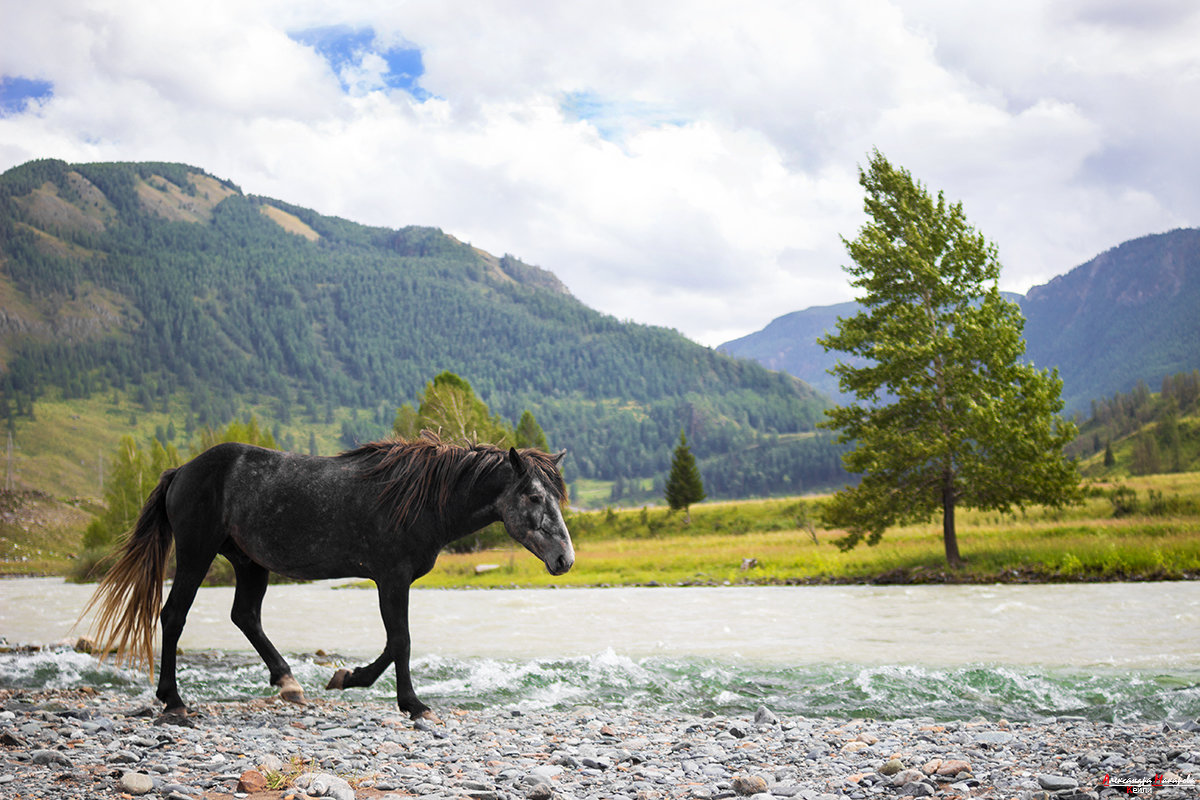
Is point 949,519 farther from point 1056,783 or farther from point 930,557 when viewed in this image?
point 1056,783

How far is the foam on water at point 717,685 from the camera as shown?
9.55 meters

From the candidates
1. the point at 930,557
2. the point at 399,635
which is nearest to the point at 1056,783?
the point at 399,635

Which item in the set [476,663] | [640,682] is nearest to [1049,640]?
[640,682]

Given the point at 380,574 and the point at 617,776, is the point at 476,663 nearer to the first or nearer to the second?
the point at 380,574

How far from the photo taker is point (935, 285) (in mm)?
29000

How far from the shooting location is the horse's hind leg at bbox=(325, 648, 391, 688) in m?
8.05

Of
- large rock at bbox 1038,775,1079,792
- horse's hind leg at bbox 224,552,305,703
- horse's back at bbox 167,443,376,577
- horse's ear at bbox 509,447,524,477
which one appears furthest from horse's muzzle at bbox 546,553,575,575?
large rock at bbox 1038,775,1079,792

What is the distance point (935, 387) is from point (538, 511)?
2451cm

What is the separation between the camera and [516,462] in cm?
774

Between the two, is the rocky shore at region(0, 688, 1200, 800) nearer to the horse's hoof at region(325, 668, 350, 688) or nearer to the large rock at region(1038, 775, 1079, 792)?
the large rock at region(1038, 775, 1079, 792)

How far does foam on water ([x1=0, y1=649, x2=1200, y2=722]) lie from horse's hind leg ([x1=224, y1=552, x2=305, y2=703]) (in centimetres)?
157

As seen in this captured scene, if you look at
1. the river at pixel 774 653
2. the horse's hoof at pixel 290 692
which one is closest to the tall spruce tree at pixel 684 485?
the river at pixel 774 653

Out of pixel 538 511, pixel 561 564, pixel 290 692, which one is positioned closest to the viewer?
pixel 561 564

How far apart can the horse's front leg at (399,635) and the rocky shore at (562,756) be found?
0.63 ft
